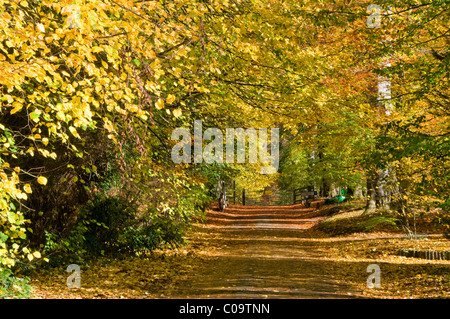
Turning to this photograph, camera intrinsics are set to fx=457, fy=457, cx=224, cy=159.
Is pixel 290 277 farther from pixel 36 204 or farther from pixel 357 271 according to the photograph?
pixel 36 204

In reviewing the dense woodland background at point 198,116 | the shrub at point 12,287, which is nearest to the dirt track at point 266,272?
the dense woodland background at point 198,116

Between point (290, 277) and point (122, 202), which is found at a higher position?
point (122, 202)

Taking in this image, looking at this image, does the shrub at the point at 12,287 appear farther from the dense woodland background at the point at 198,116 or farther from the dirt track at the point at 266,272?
the dirt track at the point at 266,272

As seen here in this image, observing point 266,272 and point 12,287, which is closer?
point 12,287

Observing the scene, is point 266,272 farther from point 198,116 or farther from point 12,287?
point 12,287

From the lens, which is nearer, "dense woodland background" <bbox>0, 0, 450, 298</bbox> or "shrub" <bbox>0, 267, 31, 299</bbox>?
"shrub" <bbox>0, 267, 31, 299</bbox>

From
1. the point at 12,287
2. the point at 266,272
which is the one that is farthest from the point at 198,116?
the point at 12,287

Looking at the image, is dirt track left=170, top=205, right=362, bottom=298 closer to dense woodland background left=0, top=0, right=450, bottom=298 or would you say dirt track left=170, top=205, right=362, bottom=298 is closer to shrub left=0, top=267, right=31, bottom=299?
dense woodland background left=0, top=0, right=450, bottom=298

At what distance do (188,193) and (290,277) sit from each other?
4134mm

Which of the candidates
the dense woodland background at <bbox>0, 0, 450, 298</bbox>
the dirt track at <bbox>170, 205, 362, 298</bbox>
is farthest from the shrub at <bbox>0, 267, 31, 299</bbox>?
the dirt track at <bbox>170, 205, 362, 298</bbox>
